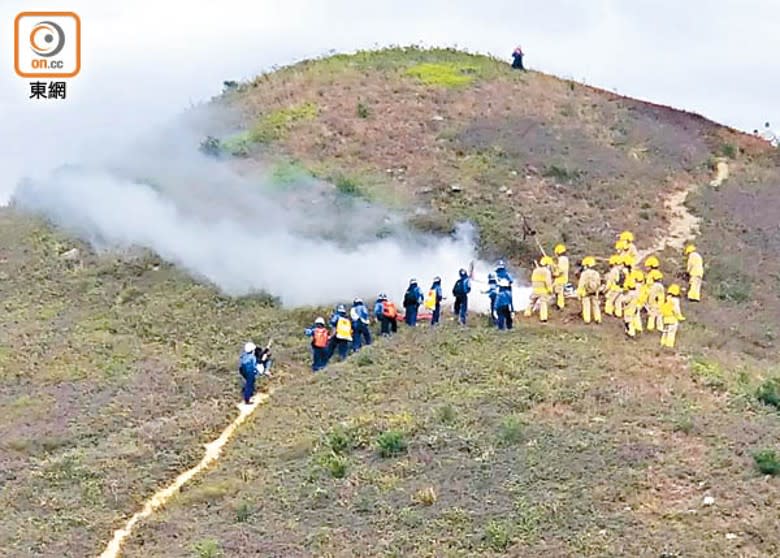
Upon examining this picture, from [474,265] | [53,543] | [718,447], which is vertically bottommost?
[53,543]

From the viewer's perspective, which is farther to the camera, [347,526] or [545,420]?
[545,420]

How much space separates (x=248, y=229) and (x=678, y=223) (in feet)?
41.7

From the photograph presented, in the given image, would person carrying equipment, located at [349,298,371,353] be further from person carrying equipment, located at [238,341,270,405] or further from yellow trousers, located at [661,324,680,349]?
yellow trousers, located at [661,324,680,349]

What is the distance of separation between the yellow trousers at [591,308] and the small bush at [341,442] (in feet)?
26.8

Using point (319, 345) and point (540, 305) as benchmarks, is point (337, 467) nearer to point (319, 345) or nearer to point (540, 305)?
point (319, 345)

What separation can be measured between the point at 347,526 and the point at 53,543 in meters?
4.71

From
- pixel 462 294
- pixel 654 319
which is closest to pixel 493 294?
pixel 462 294

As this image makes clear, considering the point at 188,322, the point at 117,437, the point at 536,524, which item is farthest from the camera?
the point at 188,322

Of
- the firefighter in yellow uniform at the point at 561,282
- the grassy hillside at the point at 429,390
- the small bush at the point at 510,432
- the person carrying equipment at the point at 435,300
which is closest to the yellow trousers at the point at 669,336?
the grassy hillside at the point at 429,390

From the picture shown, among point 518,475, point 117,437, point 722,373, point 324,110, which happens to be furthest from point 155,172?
point 518,475

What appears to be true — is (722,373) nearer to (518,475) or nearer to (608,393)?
(608,393)

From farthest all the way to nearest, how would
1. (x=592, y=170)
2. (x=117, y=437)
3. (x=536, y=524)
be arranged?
(x=592, y=170) < (x=117, y=437) < (x=536, y=524)

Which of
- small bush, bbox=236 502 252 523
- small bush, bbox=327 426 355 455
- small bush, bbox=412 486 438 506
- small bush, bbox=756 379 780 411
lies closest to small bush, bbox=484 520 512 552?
small bush, bbox=412 486 438 506

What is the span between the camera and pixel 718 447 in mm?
18688
